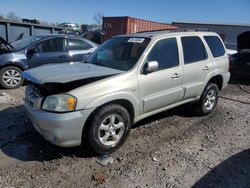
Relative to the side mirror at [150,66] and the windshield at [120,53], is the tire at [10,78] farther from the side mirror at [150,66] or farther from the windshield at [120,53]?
the side mirror at [150,66]

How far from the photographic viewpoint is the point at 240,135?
5.12 m

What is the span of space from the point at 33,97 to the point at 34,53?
4.43 metres

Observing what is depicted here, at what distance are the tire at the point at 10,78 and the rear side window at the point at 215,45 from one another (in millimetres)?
5110

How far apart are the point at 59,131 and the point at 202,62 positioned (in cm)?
320

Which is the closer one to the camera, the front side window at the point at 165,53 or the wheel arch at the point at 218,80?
the front side window at the point at 165,53

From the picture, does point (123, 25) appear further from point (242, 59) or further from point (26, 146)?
point (26, 146)

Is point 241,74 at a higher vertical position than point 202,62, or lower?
lower

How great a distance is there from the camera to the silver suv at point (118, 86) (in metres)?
3.65

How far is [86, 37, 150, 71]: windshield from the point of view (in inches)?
177

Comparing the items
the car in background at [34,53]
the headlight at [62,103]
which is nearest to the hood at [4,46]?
the car in background at [34,53]

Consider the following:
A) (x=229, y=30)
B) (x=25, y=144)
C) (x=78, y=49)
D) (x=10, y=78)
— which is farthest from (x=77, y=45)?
(x=229, y=30)

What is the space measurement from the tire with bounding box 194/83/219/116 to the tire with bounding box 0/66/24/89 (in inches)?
194

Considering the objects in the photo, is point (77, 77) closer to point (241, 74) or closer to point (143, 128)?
point (143, 128)

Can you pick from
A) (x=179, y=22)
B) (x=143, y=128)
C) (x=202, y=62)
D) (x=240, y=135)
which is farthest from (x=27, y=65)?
(x=179, y=22)
